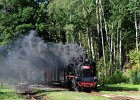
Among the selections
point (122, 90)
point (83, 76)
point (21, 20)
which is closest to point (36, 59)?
point (83, 76)

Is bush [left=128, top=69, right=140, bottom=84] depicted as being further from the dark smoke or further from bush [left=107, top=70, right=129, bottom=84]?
the dark smoke

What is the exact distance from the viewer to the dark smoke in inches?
1480

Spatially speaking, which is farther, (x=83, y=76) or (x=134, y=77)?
(x=134, y=77)

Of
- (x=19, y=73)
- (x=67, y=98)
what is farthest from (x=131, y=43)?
(x=67, y=98)

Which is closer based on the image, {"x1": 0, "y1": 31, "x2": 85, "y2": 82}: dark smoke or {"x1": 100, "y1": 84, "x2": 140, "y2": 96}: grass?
{"x1": 100, "y1": 84, "x2": 140, "y2": 96}: grass

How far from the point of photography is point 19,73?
4253 cm

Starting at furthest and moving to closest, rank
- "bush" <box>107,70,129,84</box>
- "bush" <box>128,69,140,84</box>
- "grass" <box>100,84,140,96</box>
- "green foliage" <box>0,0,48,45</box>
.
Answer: "green foliage" <box>0,0,48,45</box>
"bush" <box>107,70,129,84</box>
"bush" <box>128,69,140,84</box>
"grass" <box>100,84,140,96</box>

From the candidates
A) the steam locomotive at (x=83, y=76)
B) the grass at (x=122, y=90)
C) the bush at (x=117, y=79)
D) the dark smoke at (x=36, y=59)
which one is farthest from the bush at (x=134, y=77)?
the steam locomotive at (x=83, y=76)

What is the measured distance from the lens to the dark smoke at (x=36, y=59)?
123 ft

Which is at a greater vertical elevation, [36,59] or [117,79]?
[36,59]

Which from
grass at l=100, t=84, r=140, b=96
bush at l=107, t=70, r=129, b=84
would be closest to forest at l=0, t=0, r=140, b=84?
bush at l=107, t=70, r=129, b=84

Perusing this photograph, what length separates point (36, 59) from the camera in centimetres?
3978

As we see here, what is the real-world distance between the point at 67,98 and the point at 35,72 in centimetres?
1479

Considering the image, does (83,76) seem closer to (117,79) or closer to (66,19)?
(117,79)
